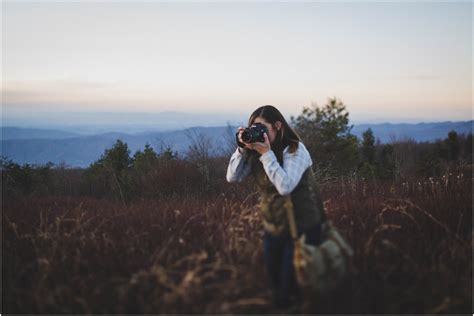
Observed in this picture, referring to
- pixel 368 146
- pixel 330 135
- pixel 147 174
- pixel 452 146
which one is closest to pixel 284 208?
pixel 147 174

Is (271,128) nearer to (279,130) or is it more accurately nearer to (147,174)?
(279,130)

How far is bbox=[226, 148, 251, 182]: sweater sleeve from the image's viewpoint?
2686 mm

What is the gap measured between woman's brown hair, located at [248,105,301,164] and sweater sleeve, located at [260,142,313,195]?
14 cm

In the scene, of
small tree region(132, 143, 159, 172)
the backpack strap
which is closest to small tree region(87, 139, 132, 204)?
small tree region(132, 143, 159, 172)

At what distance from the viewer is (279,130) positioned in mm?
2605

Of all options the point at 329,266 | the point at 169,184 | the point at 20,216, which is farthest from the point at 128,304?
the point at 169,184

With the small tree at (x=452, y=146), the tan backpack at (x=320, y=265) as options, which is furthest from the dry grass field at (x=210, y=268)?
the small tree at (x=452, y=146)

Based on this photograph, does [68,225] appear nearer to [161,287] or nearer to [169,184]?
[161,287]

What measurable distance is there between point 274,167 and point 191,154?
6934 mm

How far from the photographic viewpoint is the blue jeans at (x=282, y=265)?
7.00 ft

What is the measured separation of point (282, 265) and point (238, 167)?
840mm

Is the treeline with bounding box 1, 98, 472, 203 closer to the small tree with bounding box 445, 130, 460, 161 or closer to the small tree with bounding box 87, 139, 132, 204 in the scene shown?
the small tree with bounding box 87, 139, 132, 204

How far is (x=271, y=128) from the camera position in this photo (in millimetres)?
2590

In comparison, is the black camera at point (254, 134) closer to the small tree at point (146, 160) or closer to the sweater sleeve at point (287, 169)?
the sweater sleeve at point (287, 169)
